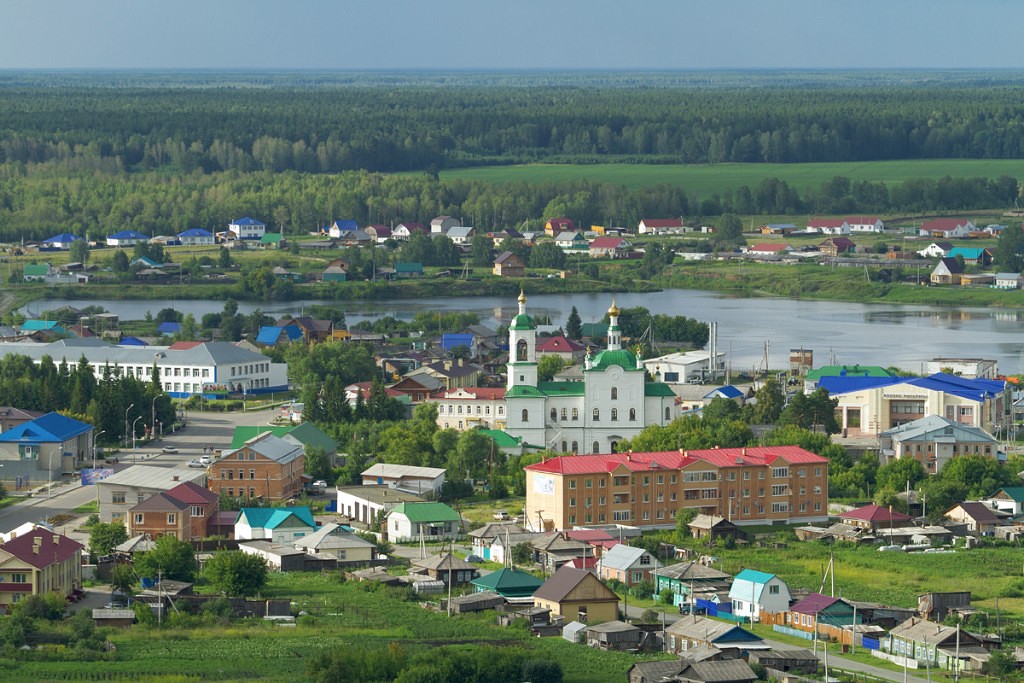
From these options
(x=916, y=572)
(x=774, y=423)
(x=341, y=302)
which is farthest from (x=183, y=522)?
(x=341, y=302)

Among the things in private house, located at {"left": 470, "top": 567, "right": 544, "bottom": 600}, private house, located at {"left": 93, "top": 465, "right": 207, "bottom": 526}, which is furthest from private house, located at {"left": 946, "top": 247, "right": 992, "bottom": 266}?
private house, located at {"left": 470, "top": 567, "right": 544, "bottom": 600}

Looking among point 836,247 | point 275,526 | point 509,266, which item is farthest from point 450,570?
point 836,247

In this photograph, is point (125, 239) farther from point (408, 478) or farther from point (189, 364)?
point (408, 478)

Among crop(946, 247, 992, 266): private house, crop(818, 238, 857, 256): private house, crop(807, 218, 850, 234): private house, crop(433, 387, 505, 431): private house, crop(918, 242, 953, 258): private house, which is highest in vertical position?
crop(433, 387, 505, 431): private house

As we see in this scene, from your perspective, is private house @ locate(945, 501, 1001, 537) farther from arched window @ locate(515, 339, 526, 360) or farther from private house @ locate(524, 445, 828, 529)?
arched window @ locate(515, 339, 526, 360)

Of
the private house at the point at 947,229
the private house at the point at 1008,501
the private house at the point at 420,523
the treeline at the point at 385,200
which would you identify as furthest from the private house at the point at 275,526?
the private house at the point at 947,229
